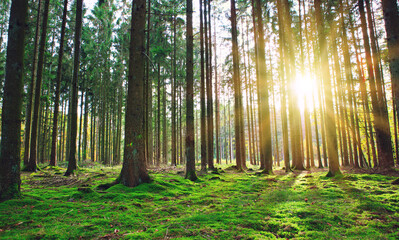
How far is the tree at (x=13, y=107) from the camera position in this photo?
13.6 ft

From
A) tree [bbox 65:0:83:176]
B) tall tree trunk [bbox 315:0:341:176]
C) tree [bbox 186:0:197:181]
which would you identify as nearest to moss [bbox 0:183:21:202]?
tree [bbox 65:0:83:176]

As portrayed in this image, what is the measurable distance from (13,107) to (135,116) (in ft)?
9.89

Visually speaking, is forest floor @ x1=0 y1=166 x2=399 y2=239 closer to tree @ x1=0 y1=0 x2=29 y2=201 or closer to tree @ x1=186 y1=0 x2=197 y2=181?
tree @ x1=0 y1=0 x2=29 y2=201

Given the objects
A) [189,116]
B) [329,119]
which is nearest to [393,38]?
[329,119]

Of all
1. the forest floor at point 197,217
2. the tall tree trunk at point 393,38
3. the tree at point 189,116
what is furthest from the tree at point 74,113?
the tall tree trunk at point 393,38

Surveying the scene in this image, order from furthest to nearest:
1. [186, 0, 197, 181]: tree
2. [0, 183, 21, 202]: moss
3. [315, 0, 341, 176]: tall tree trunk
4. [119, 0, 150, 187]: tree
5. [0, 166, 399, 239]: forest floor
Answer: [186, 0, 197, 181]: tree → [315, 0, 341, 176]: tall tree trunk → [119, 0, 150, 187]: tree → [0, 183, 21, 202]: moss → [0, 166, 399, 239]: forest floor

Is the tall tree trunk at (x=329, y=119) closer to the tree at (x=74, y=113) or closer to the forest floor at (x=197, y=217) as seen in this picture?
the forest floor at (x=197, y=217)

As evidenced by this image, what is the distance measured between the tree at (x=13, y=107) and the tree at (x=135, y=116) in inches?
104

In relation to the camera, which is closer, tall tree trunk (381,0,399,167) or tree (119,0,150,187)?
tall tree trunk (381,0,399,167)

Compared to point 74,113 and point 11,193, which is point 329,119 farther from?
point 74,113

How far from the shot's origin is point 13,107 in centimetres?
434

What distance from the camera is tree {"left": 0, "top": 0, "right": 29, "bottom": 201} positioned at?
4141mm

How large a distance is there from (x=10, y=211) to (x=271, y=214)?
4829 millimetres

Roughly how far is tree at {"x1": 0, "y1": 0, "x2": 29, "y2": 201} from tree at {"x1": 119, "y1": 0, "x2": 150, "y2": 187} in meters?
2.65
